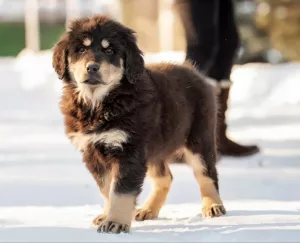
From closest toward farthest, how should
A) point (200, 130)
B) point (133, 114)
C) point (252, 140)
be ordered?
point (133, 114)
point (200, 130)
point (252, 140)

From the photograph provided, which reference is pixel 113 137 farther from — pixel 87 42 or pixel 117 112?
pixel 87 42

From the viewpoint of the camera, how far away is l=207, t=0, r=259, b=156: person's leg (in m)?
5.61

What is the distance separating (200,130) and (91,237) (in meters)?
1.02

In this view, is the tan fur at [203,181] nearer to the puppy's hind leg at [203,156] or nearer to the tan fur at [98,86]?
the puppy's hind leg at [203,156]

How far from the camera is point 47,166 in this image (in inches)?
208

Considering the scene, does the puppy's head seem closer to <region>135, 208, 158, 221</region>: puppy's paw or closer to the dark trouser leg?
<region>135, 208, 158, 221</region>: puppy's paw

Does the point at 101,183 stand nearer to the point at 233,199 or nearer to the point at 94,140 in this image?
the point at 94,140

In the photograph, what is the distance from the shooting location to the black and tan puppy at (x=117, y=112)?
3.29 meters

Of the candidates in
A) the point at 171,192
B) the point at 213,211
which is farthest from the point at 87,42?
the point at 171,192

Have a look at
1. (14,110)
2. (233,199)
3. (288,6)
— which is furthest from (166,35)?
(233,199)

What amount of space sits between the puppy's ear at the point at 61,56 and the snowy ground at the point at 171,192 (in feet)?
2.27

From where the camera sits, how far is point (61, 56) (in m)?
3.51

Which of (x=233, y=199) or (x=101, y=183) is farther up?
(x=101, y=183)

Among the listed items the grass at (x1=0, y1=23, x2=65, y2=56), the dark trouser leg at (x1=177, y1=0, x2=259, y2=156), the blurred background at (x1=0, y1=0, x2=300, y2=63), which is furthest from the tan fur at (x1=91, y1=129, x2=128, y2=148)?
the grass at (x1=0, y1=23, x2=65, y2=56)
